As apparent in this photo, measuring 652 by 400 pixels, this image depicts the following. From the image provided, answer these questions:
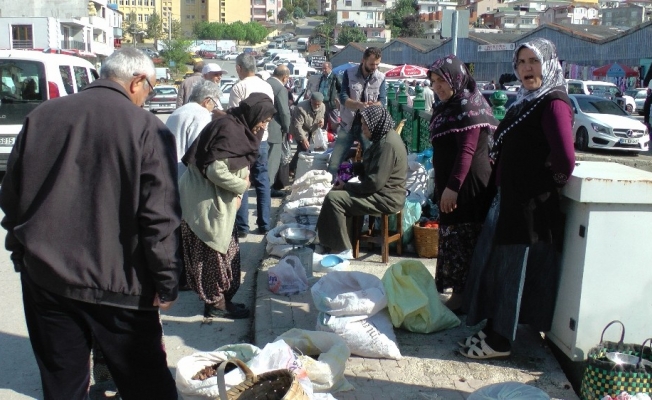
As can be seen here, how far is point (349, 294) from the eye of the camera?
4477mm

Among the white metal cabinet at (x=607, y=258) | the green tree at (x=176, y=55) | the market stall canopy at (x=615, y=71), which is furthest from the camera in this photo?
the green tree at (x=176, y=55)

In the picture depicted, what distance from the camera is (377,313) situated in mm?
4551

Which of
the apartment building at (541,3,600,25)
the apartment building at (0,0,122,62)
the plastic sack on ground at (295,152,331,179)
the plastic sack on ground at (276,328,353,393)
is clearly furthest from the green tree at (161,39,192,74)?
the plastic sack on ground at (276,328,353,393)

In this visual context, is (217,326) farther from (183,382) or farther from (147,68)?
(147,68)

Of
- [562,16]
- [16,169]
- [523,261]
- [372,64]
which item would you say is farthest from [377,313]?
[562,16]

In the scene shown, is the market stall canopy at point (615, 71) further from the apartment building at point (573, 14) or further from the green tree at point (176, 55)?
the apartment building at point (573, 14)

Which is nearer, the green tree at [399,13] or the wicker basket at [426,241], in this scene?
the wicker basket at [426,241]

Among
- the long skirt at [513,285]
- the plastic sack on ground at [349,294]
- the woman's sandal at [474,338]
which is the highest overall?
the long skirt at [513,285]

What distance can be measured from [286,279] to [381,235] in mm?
1206

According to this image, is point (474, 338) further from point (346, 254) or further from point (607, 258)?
point (346, 254)

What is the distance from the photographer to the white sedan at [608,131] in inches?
771

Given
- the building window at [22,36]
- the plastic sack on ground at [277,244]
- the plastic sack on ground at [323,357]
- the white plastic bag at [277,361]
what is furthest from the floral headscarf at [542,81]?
the building window at [22,36]

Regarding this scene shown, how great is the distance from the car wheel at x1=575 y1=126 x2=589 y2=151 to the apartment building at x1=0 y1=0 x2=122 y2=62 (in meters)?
43.9

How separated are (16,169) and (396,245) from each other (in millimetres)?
4466
